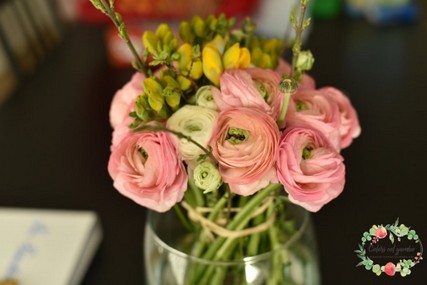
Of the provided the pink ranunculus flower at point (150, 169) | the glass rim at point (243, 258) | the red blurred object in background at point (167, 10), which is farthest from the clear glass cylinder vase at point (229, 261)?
the red blurred object in background at point (167, 10)

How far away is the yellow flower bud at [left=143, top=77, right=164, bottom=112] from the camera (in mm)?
535

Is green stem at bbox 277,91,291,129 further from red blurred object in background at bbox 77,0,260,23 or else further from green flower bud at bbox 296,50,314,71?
red blurred object in background at bbox 77,0,260,23

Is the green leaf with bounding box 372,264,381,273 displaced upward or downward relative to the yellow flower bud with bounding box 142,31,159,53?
downward

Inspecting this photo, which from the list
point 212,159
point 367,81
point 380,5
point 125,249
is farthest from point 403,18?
point 212,159

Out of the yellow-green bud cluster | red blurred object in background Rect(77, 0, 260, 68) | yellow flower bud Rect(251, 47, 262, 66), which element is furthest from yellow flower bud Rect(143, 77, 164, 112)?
red blurred object in background Rect(77, 0, 260, 68)

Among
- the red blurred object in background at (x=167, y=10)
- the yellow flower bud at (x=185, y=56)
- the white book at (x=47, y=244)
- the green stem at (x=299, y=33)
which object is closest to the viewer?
the green stem at (x=299, y=33)

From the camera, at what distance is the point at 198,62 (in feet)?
1.85

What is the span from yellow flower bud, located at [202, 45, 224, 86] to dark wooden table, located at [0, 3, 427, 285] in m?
0.19

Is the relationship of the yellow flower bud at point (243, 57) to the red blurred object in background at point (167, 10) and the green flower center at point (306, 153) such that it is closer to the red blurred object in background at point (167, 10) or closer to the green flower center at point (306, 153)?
the green flower center at point (306, 153)

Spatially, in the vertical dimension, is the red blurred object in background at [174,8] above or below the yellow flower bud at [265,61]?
below

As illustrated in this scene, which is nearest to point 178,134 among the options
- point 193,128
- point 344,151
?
point 193,128

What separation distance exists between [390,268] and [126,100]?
0.30m

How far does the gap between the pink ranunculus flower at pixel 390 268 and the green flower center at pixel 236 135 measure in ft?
0.54

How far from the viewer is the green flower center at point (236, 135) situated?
0.51m
